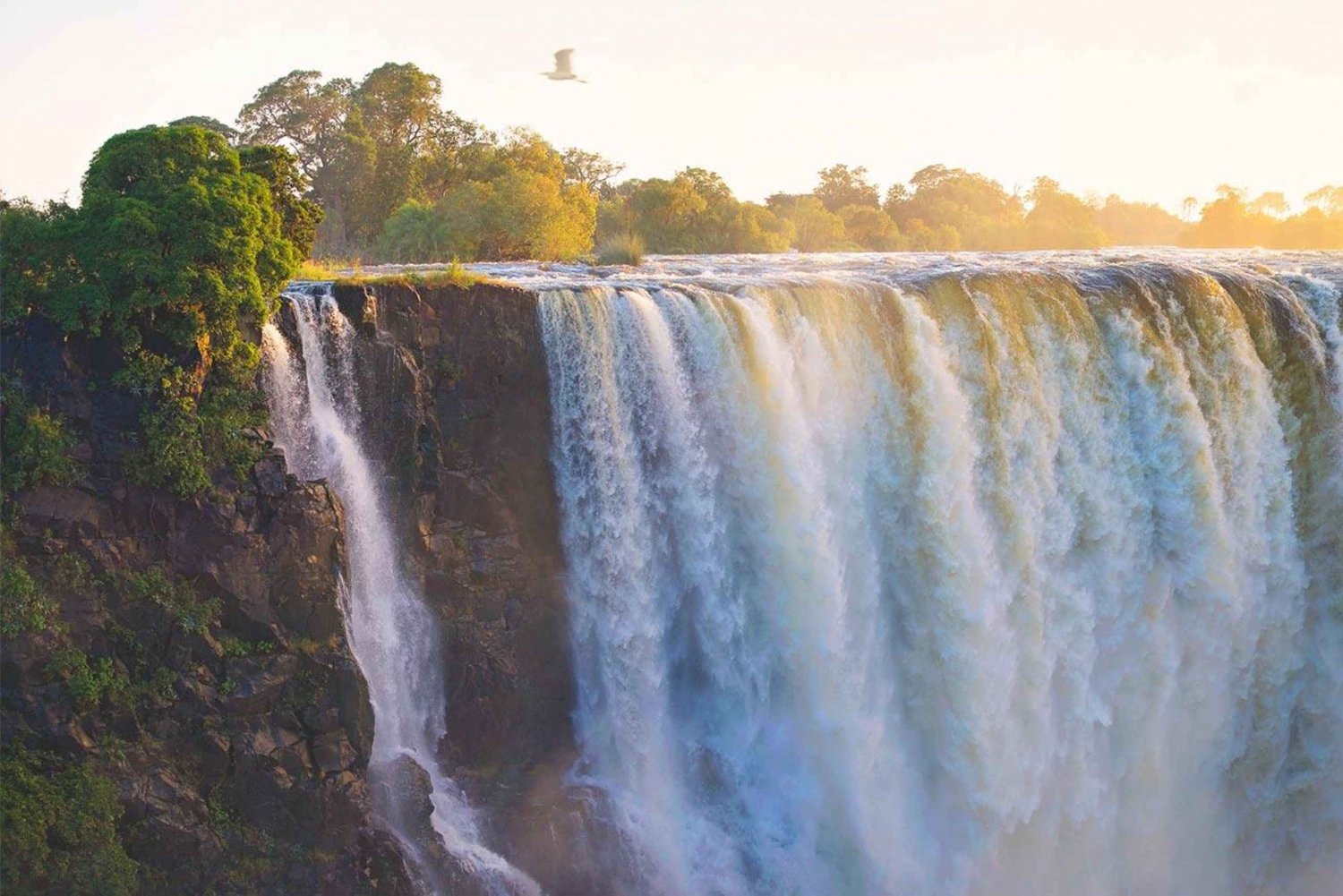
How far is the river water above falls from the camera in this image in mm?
19438

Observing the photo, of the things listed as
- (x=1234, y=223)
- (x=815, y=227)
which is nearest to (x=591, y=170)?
(x=815, y=227)

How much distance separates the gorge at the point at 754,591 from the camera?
17000mm

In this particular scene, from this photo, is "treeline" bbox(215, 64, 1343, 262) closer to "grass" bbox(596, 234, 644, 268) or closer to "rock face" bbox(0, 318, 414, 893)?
"grass" bbox(596, 234, 644, 268)

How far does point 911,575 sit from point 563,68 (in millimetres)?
9018

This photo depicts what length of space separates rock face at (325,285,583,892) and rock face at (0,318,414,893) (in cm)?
197

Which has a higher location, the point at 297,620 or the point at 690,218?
the point at 690,218

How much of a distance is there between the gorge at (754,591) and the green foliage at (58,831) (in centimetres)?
84

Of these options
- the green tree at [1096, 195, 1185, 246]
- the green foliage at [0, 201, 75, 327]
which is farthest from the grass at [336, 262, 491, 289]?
the green tree at [1096, 195, 1185, 246]

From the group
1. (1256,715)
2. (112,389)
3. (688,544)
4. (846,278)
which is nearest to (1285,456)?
(1256,715)

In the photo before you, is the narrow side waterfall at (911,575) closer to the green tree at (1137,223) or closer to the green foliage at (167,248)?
the green foliage at (167,248)

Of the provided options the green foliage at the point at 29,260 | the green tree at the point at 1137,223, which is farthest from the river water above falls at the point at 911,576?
the green tree at the point at 1137,223

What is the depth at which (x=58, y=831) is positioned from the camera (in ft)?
50.3

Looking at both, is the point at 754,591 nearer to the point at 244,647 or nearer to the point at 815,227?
the point at 244,647

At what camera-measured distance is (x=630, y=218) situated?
43.1 m
